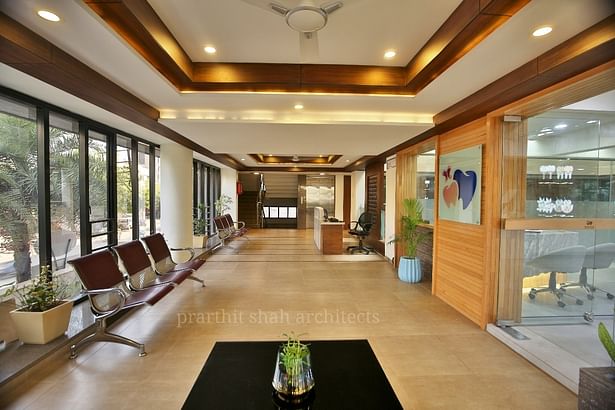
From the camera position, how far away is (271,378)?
72.1 inches

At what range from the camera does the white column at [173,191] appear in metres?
5.69

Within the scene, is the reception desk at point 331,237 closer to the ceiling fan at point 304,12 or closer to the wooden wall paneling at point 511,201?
the wooden wall paneling at point 511,201

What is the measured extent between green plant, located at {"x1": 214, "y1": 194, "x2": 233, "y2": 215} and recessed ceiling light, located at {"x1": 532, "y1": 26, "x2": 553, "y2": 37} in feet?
30.0

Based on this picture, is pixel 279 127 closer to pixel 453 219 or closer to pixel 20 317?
pixel 453 219

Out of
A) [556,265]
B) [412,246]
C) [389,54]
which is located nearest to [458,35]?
[389,54]

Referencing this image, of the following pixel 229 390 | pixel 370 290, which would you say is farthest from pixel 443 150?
pixel 229 390

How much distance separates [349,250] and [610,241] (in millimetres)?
5760

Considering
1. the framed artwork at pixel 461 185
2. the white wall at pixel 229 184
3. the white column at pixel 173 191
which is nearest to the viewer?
the framed artwork at pixel 461 185

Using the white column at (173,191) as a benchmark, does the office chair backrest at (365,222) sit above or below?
below

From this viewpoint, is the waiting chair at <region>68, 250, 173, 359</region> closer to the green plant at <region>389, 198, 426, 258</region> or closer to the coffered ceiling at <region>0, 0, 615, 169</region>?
the coffered ceiling at <region>0, 0, 615, 169</region>

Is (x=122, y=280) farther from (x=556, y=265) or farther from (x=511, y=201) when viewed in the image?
(x=556, y=265)

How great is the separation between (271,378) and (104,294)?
2.24 m

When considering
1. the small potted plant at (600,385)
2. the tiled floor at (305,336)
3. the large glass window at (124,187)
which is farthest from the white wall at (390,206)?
the large glass window at (124,187)

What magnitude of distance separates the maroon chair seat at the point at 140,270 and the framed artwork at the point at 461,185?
4.05 metres
